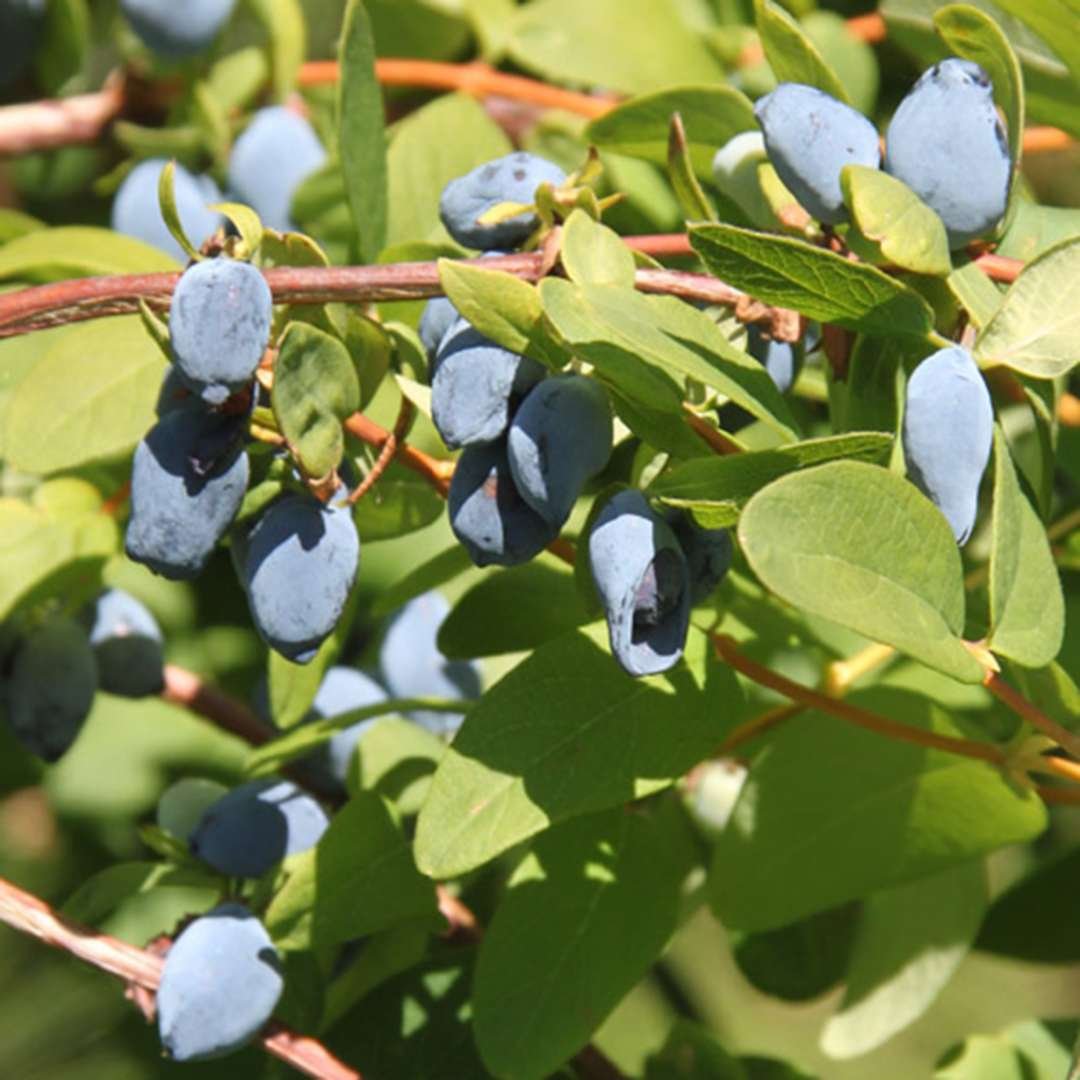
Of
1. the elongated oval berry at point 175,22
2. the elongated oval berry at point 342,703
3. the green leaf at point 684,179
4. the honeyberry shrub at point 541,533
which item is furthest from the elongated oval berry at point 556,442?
the elongated oval berry at point 175,22

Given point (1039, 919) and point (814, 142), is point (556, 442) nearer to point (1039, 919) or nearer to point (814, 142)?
point (814, 142)

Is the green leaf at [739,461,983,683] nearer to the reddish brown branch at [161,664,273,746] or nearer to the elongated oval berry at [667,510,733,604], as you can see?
the elongated oval berry at [667,510,733,604]

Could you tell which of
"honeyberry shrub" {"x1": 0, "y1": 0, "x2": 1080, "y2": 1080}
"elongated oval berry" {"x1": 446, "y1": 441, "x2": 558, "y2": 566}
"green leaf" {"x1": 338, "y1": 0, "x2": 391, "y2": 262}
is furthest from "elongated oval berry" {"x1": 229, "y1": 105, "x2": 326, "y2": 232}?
"elongated oval berry" {"x1": 446, "y1": 441, "x2": 558, "y2": 566}

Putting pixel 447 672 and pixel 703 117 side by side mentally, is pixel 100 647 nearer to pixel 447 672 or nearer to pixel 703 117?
pixel 447 672

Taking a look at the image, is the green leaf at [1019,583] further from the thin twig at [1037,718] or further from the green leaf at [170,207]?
the green leaf at [170,207]

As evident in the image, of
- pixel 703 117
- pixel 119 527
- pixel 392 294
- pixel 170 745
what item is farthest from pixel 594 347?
pixel 170 745

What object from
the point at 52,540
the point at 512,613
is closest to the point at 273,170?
the point at 52,540

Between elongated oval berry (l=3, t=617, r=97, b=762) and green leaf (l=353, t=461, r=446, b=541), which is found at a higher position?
green leaf (l=353, t=461, r=446, b=541)
